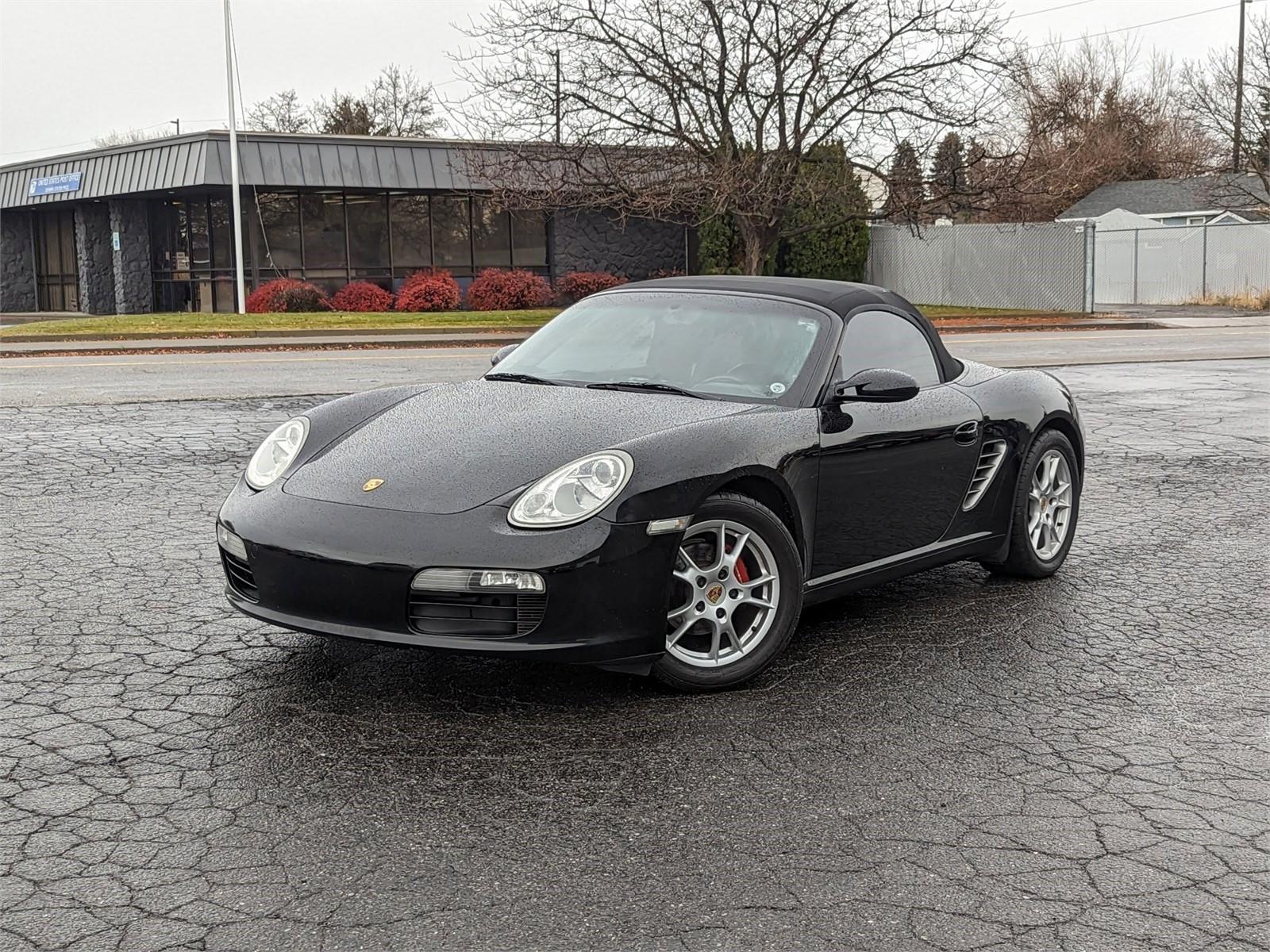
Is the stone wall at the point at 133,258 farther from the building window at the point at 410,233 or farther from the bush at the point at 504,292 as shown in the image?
the bush at the point at 504,292

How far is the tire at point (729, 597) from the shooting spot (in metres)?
4.74

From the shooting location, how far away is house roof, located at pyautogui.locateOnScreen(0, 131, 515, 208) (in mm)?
32719

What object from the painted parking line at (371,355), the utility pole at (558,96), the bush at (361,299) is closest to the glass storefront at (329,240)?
the bush at (361,299)

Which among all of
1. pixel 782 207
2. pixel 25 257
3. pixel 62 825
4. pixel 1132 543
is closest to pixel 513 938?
pixel 62 825

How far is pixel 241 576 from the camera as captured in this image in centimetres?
491

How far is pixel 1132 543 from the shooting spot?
24.3 ft

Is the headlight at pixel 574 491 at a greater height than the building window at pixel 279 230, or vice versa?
the building window at pixel 279 230

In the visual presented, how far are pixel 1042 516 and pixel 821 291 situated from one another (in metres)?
1.55

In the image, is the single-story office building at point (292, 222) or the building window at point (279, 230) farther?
the building window at point (279, 230)

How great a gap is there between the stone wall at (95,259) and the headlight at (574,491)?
36536 millimetres

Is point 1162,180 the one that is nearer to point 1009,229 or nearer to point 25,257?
point 1009,229

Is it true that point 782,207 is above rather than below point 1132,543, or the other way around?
above

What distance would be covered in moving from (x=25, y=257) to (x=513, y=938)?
43.7 metres

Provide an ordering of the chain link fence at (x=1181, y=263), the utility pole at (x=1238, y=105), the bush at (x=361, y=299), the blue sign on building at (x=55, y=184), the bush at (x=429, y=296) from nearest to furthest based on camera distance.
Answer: the bush at (x=361, y=299) < the bush at (x=429, y=296) < the blue sign on building at (x=55, y=184) < the chain link fence at (x=1181, y=263) < the utility pole at (x=1238, y=105)
